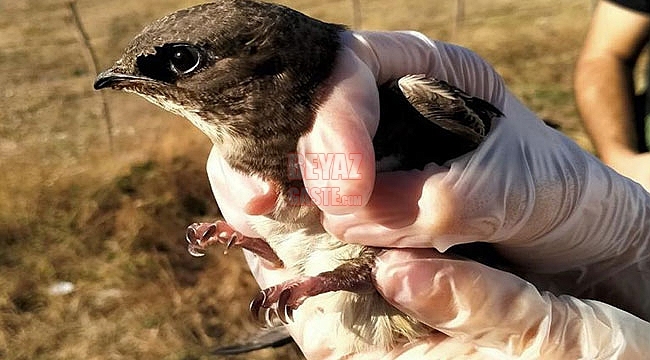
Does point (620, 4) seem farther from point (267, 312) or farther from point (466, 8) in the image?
point (466, 8)

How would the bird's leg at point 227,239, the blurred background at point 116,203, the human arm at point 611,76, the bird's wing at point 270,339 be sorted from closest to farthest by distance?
the bird's leg at point 227,239
the bird's wing at point 270,339
the human arm at point 611,76
the blurred background at point 116,203

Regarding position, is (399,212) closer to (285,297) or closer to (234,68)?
(285,297)

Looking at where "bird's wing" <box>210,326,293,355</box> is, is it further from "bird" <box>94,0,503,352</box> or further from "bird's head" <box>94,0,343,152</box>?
"bird's head" <box>94,0,343,152</box>

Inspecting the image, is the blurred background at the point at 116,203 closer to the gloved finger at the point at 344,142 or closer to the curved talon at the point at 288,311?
the curved talon at the point at 288,311

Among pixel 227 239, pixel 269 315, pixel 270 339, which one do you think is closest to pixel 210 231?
pixel 227 239

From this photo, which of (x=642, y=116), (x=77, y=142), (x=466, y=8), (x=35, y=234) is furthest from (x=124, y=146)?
(x=466, y=8)

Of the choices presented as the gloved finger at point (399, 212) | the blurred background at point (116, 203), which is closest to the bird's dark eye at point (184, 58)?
the gloved finger at point (399, 212)
